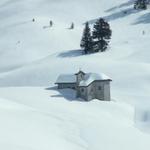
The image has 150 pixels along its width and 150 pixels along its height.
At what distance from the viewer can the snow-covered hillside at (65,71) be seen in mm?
46066

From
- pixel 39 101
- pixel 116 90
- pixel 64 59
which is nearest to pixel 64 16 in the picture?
pixel 64 59

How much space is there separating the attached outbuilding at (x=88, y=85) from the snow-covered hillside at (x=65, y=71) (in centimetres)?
161

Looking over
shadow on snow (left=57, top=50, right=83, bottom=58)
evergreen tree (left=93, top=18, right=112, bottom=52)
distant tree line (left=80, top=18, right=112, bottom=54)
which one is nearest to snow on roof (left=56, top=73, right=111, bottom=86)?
shadow on snow (left=57, top=50, right=83, bottom=58)

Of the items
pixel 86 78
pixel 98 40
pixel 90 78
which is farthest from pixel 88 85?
pixel 98 40

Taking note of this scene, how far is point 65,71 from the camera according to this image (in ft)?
257

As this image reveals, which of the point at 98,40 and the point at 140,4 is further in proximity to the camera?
the point at 140,4

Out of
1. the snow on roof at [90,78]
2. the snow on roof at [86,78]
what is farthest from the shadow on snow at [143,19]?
the snow on roof at [90,78]

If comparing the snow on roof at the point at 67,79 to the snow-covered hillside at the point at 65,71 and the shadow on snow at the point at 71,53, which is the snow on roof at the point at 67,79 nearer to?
the snow-covered hillside at the point at 65,71

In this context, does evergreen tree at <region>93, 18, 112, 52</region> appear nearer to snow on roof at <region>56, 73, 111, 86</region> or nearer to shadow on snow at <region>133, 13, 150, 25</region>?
shadow on snow at <region>133, 13, 150, 25</region>

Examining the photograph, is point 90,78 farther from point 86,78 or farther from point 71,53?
point 71,53

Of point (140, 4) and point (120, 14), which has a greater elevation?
point (140, 4)

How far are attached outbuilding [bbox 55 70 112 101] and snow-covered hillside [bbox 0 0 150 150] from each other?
63.3 inches

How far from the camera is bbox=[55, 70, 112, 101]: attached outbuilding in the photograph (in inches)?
2514

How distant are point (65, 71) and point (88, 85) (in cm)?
1444
